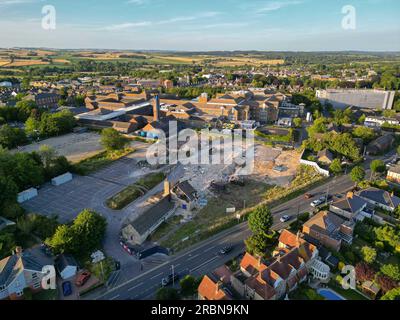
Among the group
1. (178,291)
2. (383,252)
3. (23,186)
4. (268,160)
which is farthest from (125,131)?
(383,252)

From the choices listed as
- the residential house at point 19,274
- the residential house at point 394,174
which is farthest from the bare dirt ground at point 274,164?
the residential house at point 19,274

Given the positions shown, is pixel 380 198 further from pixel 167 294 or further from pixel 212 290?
pixel 167 294

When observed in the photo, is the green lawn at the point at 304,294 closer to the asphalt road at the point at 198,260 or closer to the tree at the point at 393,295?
the tree at the point at 393,295

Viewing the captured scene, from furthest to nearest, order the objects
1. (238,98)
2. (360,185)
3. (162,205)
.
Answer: (238,98) < (360,185) < (162,205)

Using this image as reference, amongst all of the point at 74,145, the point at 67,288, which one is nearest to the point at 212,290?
the point at 67,288

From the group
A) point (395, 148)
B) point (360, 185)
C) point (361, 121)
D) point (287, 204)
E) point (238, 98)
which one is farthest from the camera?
point (238, 98)
